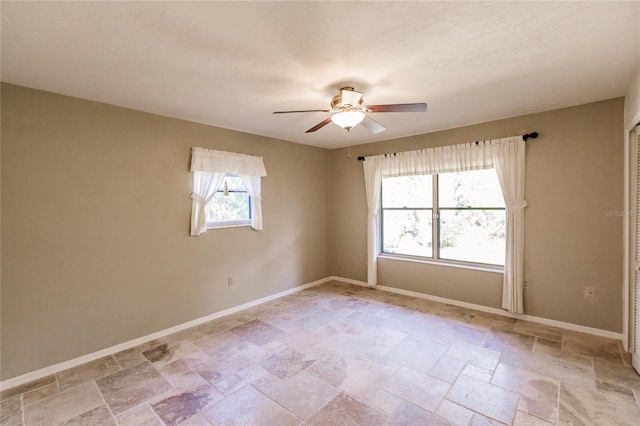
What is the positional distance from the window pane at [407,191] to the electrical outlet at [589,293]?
2017 mm

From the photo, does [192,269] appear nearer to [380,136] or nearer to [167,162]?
[167,162]

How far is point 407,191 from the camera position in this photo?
4.65m

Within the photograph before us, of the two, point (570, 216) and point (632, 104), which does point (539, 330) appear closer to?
point (570, 216)

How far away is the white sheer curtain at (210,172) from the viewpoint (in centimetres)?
352

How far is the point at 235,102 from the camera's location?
9.62 feet

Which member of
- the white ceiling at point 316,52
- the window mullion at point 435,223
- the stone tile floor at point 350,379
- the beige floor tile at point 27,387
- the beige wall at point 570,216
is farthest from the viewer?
the window mullion at point 435,223

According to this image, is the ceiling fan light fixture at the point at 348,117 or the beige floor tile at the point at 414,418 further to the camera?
the ceiling fan light fixture at the point at 348,117

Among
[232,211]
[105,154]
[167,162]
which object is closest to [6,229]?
[105,154]

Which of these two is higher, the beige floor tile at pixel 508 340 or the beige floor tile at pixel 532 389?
the beige floor tile at pixel 508 340

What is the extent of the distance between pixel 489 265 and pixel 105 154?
189 inches

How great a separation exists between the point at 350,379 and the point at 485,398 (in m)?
1.02

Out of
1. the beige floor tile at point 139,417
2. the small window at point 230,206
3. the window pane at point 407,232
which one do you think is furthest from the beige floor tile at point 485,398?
the small window at point 230,206

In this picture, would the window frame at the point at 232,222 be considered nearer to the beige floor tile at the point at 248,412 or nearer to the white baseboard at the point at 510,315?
the beige floor tile at the point at 248,412

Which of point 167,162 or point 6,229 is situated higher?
point 167,162
